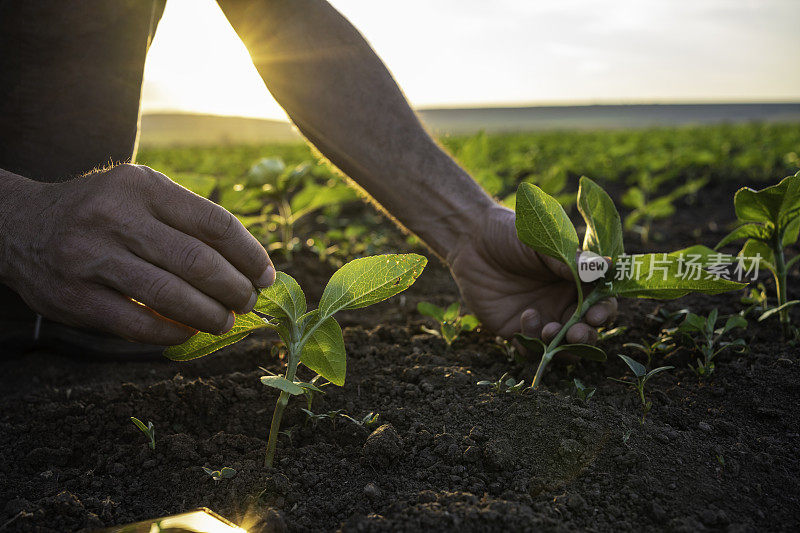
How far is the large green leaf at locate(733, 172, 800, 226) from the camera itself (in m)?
1.57

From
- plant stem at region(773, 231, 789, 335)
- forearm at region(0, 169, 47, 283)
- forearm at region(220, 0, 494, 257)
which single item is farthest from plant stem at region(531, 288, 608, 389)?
forearm at region(0, 169, 47, 283)

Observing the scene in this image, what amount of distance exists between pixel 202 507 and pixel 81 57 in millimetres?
1995

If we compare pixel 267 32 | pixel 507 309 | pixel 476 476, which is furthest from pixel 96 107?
pixel 476 476

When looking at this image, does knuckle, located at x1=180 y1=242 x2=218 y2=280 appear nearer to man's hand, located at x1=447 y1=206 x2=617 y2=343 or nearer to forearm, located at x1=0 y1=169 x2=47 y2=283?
forearm, located at x1=0 y1=169 x2=47 y2=283

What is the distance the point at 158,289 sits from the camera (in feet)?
3.68

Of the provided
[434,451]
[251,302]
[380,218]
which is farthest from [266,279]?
[380,218]

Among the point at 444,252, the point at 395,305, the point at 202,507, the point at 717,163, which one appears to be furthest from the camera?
the point at 717,163

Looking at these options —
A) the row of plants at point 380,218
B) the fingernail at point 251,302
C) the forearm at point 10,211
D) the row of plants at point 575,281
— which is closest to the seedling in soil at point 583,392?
the row of plants at point 575,281

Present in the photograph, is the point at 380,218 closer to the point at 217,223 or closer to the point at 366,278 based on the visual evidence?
the point at 366,278

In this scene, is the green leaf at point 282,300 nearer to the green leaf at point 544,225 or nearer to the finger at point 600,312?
the green leaf at point 544,225

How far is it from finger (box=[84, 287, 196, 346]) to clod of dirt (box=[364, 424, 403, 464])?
1.74 feet

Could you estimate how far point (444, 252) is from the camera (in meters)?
2.11

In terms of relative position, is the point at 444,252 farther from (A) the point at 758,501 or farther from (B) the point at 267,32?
(A) the point at 758,501

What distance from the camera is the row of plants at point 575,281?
49.4 inches
